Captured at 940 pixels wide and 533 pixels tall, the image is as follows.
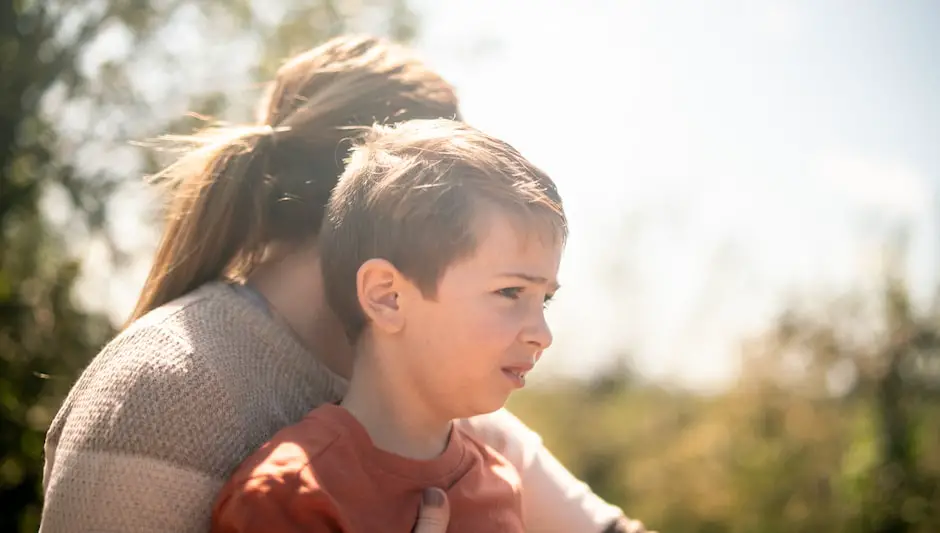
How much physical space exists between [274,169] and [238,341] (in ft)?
→ 1.25

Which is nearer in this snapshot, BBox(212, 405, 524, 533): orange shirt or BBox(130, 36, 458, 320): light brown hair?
BBox(212, 405, 524, 533): orange shirt

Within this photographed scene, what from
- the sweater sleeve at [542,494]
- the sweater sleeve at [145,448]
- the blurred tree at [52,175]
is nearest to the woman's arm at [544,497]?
the sweater sleeve at [542,494]

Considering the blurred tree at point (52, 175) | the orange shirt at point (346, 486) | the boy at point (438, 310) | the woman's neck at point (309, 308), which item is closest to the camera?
the orange shirt at point (346, 486)

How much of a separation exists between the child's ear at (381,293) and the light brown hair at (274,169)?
393 millimetres

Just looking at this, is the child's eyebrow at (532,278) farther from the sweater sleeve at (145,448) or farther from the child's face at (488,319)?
the sweater sleeve at (145,448)

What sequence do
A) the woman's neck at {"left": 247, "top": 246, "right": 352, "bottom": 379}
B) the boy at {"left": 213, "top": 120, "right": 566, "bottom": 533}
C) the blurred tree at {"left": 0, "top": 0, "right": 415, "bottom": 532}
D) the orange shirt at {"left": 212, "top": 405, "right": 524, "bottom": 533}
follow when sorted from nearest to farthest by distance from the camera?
the orange shirt at {"left": 212, "top": 405, "right": 524, "bottom": 533}
the boy at {"left": 213, "top": 120, "right": 566, "bottom": 533}
the woman's neck at {"left": 247, "top": 246, "right": 352, "bottom": 379}
the blurred tree at {"left": 0, "top": 0, "right": 415, "bottom": 532}

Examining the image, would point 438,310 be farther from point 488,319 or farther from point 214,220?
point 214,220

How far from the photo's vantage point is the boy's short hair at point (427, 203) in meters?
1.41

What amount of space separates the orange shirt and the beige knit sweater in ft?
0.43

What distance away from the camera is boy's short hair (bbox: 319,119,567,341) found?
1.41m

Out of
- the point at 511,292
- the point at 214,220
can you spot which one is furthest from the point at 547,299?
the point at 214,220

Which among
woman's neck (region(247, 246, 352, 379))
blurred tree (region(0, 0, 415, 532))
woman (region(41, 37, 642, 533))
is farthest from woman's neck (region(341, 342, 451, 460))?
blurred tree (region(0, 0, 415, 532))

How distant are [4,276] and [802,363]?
3.69 metres

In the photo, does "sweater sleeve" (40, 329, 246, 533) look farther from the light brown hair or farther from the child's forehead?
the child's forehead
